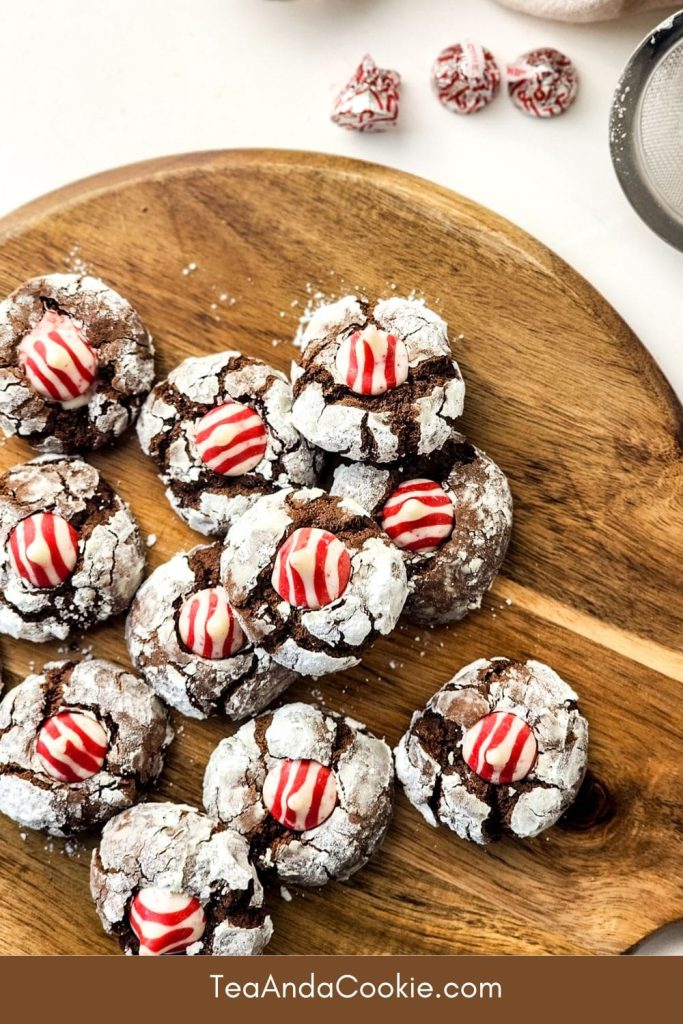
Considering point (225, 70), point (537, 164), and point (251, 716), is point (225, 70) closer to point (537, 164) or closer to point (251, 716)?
point (537, 164)

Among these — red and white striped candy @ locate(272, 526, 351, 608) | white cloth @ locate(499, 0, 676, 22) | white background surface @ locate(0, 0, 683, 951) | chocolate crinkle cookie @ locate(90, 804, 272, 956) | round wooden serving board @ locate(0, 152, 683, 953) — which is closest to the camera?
red and white striped candy @ locate(272, 526, 351, 608)

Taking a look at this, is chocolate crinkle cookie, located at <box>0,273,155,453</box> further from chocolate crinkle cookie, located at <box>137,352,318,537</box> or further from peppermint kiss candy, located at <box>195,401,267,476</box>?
peppermint kiss candy, located at <box>195,401,267,476</box>

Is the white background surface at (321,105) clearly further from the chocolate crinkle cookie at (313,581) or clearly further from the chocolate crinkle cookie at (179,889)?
the chocolate crinkle cookie at (179,889)

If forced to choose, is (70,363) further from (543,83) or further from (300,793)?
(543,83)

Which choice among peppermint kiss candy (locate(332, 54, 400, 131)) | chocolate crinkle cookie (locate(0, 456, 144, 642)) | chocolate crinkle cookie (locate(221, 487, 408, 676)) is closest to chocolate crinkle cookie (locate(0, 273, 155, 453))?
chocolate crinkle cookie (locate(0, 456, 144, 642))

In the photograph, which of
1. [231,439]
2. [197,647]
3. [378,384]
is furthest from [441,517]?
[197,647]

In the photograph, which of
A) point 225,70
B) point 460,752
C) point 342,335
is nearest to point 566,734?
point 460,752
